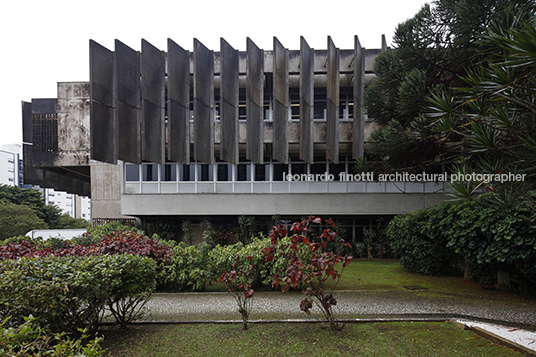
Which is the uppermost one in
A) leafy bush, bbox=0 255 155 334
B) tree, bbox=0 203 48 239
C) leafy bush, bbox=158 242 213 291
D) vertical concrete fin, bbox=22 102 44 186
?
vertical concrete fin, bbox=22 102 44 186

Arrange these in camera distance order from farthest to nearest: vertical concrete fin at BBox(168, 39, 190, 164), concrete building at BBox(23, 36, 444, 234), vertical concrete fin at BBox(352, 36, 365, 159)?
1. vertical concrete fin at BBox(352, 36, 365, 159)
2. vertical concrete fin at BBox(168, 39, 190, 164)
3. concrete building at BBox(23, 36, 444, 234)

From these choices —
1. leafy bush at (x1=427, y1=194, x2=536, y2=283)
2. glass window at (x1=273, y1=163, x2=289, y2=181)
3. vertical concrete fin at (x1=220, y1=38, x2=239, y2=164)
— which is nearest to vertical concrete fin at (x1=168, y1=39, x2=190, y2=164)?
vertical concrete fin at (x1=220, y1=38, x2=239, y2=164)

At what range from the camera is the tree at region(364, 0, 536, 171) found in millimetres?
9398

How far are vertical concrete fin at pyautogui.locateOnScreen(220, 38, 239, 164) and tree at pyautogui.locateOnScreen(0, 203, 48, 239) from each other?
25.9 m

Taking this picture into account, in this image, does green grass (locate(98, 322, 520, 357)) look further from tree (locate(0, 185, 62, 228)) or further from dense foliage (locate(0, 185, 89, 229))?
tree (locate(0, 185, 62, 228))

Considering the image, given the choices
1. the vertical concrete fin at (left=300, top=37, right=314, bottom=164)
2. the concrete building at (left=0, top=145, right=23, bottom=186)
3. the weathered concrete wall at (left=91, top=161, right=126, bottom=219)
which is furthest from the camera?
the concrete building at (left=0, top=145, right=23, bottom=186)

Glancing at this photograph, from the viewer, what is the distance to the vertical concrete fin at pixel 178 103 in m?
12.5

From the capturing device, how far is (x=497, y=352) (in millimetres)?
3996

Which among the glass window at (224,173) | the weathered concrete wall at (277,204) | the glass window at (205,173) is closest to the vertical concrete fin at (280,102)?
the weathered concrete wall at (277,204)

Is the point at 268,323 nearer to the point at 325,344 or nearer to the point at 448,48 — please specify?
the point at 325,344

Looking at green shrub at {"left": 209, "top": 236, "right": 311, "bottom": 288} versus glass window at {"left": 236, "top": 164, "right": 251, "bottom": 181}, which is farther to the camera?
glass window at {"left": 236, "top": 164, "right": 251, "bottom": 181}

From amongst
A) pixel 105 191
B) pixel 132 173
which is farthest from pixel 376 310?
pixel 105 191

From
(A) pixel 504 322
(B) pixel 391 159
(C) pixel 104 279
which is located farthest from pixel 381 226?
(C) pixel 104 279

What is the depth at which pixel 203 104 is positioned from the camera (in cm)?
1326
